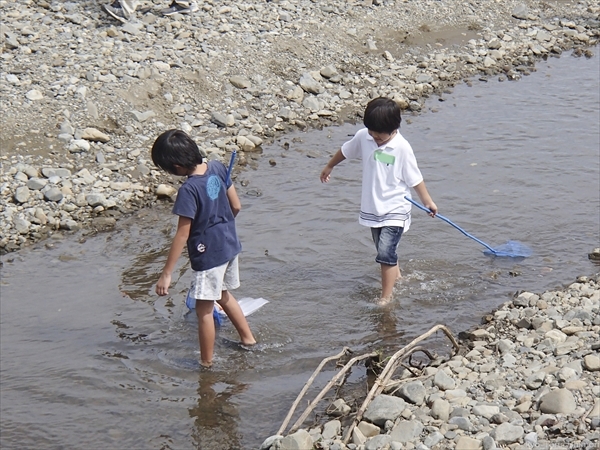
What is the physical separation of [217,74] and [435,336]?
513 centimetres

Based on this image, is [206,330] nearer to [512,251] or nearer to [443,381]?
[443,381]

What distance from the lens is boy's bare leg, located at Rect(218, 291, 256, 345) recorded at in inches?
194

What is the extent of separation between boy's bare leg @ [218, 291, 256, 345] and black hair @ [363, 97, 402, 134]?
139 centimetres

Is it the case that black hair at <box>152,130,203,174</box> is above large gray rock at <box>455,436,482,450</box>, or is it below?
above

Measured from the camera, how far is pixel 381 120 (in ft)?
16.5

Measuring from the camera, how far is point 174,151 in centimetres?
431

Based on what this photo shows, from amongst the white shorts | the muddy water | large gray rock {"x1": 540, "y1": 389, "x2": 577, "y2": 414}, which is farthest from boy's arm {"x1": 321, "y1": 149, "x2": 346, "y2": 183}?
large gray rock {"x1": 540, "y1": 389, "x2": 577, "y2": 414}

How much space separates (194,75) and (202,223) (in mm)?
4995

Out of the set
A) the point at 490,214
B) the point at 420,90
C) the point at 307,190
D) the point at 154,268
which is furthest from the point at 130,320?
the point at 420,90

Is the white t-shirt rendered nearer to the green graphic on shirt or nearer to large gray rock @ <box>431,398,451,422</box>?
the green graphic on shirt

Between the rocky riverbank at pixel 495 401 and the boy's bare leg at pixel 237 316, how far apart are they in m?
0.92

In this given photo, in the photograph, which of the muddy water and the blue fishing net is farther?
the blue fishing net

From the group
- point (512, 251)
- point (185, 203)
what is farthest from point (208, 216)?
point (512, 251)

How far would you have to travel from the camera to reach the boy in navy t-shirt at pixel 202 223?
4352mm
